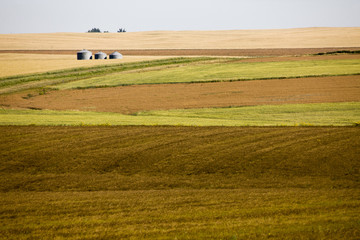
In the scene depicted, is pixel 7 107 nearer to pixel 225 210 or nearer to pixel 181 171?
pixel 181 171

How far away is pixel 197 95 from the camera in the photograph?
39.4 meters

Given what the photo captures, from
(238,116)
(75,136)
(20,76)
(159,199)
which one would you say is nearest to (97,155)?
(75,136)

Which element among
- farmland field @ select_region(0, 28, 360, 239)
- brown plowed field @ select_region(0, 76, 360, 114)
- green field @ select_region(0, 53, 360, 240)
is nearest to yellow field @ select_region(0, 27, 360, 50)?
brown plowed field @ select_region(0, 76, 360, 114)

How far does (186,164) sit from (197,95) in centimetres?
2281

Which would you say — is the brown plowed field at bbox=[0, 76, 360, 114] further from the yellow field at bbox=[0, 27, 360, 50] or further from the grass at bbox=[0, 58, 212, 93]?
the yellow field at bbox=[0, 27, 360, 50]

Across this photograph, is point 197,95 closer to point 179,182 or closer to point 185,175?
point 185,175

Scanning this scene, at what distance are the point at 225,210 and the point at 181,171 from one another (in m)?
5.06

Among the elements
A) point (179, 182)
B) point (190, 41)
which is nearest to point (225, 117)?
point (179, 182)

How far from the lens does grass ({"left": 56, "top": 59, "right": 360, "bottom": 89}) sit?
Result: 4709cm

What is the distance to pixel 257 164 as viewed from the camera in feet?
54.7

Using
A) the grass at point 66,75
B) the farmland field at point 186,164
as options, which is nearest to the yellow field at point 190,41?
the grass at point 66,75

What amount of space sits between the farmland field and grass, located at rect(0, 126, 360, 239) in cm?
5

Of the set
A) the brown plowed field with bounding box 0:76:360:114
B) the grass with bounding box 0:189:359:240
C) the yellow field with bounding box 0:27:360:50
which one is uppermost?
the yellow field with bounding box 0:27:360:50

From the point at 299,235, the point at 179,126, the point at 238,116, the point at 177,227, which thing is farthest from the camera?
the point at 238,116
